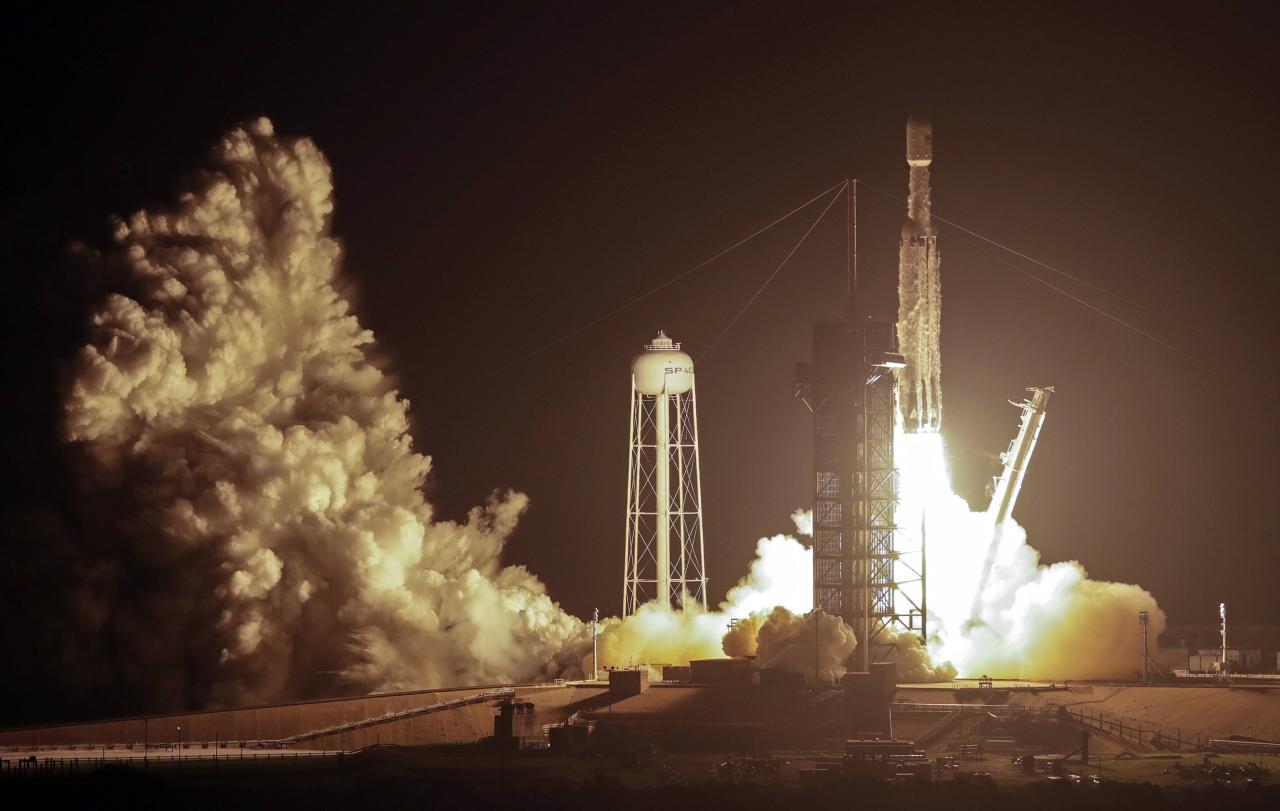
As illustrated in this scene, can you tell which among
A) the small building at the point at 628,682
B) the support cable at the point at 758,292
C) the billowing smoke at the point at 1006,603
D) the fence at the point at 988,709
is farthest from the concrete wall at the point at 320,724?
the support cable at the point at 758,292

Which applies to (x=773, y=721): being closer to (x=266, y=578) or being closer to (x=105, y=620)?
(x=266, y=578)

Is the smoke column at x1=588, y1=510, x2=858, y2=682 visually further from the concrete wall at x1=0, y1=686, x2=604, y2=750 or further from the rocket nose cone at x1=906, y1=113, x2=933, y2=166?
the rocket nose cone at x1=906, y1=113, x2=933, y2=166

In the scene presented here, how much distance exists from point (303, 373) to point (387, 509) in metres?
4.53

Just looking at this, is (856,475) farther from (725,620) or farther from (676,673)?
(725,620)

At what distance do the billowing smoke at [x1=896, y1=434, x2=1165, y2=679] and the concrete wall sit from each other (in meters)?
10.7

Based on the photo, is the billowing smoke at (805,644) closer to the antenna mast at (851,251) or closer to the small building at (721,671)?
the small building at (721,671)

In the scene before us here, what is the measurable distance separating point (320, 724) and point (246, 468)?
8.38 meters

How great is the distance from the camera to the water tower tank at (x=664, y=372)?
3041 inches

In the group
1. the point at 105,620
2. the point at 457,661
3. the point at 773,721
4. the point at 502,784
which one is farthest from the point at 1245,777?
the point at 105,620

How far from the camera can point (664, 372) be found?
77.2 m

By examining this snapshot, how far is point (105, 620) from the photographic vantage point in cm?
7112

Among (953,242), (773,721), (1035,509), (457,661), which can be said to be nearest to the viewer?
(773,721)

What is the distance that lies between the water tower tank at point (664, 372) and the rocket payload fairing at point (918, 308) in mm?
7265

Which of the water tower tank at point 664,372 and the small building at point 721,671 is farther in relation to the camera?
the water tower tank at point 664,372
